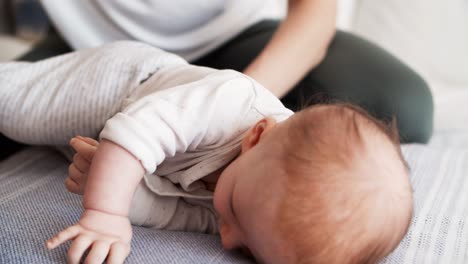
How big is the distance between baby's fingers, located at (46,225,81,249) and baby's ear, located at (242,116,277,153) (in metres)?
0.20

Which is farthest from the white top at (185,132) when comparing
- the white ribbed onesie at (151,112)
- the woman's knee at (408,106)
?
the woman's knee at (408,106)

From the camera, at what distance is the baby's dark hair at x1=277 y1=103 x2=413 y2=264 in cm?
48

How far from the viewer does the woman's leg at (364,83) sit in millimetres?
902

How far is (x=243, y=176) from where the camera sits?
0.53 meters

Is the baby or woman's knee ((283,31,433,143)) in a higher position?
the baby

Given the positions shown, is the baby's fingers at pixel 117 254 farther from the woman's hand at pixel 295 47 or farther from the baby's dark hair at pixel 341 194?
the woman's hand at pixel 295 47

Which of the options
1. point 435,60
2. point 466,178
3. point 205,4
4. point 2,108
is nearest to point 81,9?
point 205,4

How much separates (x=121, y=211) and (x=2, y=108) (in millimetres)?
325

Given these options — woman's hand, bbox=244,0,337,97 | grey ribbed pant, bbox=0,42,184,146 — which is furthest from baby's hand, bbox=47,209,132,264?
woman's hand, bbox=244,0,337,97

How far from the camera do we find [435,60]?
131 centimetres

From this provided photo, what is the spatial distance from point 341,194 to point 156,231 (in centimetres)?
22

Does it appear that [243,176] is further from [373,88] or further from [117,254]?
[373,88]

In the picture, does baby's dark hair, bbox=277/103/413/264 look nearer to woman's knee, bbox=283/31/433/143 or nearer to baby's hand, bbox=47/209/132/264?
baby's hand, bbox=47/209/132/264

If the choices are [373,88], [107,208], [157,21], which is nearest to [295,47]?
[373,88]
